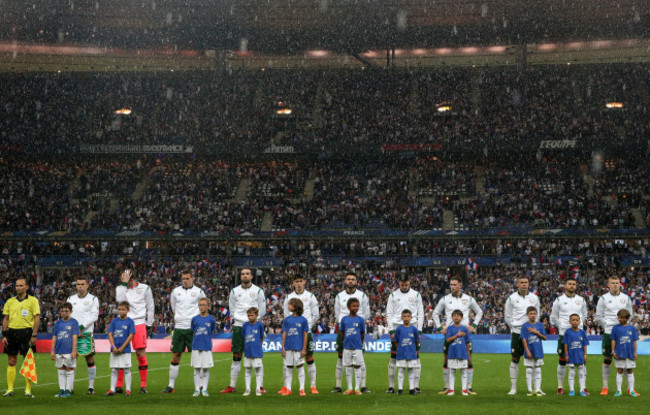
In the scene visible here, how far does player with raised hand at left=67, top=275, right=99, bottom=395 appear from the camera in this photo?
1548 centimetres

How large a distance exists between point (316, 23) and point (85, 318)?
38.0 metres

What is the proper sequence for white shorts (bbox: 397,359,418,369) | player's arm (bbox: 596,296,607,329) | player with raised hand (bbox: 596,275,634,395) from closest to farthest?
white shorts (bbox: 397,359,418,369)
player with raised hand (bbox: 596,275,634,395)
player's arm (bbox: 596,296,607,329)

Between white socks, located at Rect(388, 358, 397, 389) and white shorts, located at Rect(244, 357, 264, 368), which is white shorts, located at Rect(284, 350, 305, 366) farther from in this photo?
white socks, located at Rect(388, 358, 397, 389)

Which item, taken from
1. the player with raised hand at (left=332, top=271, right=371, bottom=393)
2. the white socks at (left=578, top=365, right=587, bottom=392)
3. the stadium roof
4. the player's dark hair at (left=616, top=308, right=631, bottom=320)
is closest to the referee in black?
the player with raised hand at (left=332, top=271, right=371, bottom=393)

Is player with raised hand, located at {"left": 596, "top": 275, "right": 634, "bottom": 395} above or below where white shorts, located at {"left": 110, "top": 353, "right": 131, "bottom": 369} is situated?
above

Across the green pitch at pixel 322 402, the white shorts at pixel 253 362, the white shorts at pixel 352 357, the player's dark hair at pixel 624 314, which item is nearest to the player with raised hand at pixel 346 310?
the white shorts at pixel 352 357

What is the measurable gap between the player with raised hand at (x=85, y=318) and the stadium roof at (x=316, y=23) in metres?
32.4

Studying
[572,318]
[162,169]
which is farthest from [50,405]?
[162,169]

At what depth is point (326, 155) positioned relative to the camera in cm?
5453

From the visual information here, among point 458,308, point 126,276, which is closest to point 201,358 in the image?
point 126,276

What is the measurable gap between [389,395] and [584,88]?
4651cm

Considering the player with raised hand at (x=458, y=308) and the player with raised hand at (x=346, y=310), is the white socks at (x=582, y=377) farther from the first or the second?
the player with raised hand at (x=346, y=310)

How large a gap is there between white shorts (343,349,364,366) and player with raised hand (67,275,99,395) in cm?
500

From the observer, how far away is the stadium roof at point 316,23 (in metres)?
46.6
